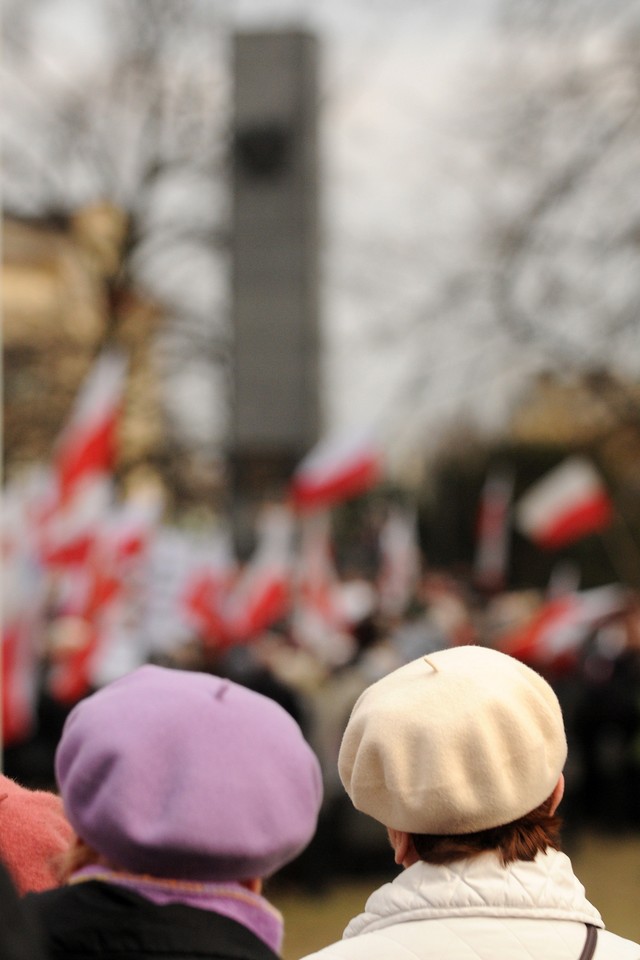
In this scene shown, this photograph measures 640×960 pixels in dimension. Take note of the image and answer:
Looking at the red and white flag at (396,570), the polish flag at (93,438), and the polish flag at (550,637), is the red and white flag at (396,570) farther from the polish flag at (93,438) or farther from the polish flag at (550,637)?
the polish flag at (93,438)

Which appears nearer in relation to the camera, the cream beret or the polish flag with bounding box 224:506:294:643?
the cream beret

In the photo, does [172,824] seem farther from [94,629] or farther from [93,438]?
[94,629]

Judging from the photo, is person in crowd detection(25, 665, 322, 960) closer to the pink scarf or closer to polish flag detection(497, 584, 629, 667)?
the pink scarf

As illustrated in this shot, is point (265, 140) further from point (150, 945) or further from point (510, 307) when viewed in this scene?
point (150, 945)

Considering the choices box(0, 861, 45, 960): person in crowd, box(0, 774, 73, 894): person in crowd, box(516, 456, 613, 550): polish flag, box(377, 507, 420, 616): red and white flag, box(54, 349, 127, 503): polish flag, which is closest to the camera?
box(0, 861, 45, 960): person in crowd

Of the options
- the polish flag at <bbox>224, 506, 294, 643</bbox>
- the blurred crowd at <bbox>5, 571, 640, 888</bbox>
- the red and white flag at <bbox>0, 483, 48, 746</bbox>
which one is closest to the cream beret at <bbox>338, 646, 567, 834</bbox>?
the red and white flag at <bbox>0, 483, 48, 746</bbox>

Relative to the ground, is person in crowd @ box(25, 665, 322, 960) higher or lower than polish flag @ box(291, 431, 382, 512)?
higher

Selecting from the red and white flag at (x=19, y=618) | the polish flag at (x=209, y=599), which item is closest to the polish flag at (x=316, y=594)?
the polish flag at (x=209, y=599)

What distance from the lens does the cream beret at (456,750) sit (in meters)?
1.71

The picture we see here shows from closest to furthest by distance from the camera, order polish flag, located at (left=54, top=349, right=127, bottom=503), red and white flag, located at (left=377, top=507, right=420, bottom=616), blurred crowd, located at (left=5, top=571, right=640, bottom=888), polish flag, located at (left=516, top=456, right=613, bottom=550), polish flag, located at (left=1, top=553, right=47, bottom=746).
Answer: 1. polish flag, located at (left=1, top=553, right=47, bottom=746)
2. polish flag, located at (left=54, top=349, right=127, bottom=503)
3. blurred crowd, located at (left=5, top=571, right=640, bottom=888)
4. polish flag, located at (left=516, top=456, right=613, bottom=550)
5. red and white flag, located at (left=377, top=507, right=420, bottom=616)

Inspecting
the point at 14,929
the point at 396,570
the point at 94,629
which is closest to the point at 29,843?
the point at 14,929

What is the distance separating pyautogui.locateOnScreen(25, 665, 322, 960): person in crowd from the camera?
1647 mm

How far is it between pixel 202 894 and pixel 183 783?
136 mm

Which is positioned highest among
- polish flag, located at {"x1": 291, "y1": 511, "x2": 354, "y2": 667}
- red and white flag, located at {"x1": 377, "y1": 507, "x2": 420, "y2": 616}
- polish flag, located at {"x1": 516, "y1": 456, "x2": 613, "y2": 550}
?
polish flag, located at {"x1": 516, "y1": 456, "x2": 613, "y2": 550}
